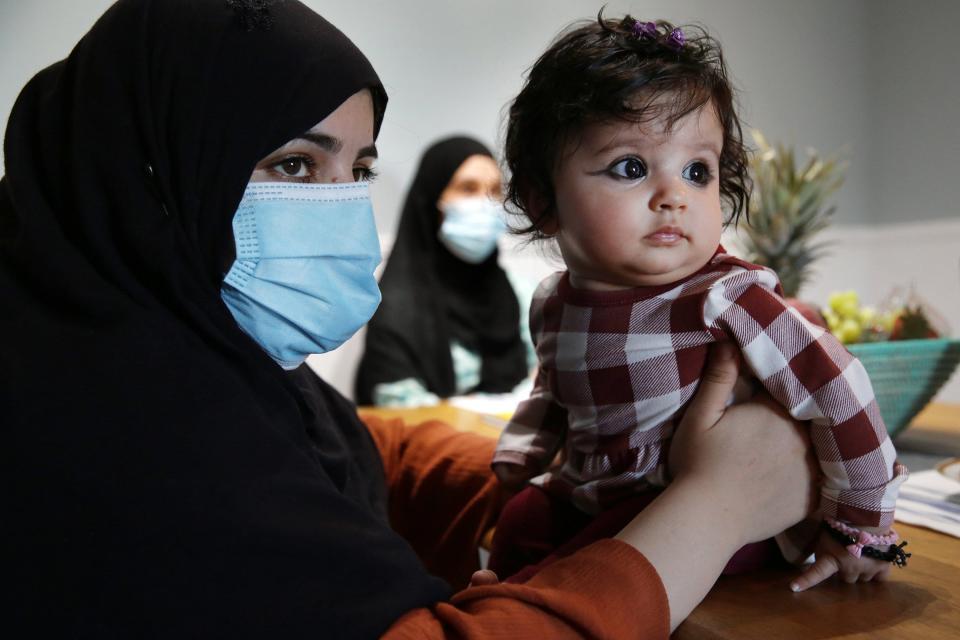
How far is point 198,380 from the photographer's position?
0.75 metres

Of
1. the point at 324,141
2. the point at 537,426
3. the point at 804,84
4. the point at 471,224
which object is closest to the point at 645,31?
the point at 324,141

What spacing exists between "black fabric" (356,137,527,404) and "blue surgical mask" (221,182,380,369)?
200 cm

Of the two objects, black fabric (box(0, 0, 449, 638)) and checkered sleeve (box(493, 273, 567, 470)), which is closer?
black fabric (box(0, 0, 449, 638))

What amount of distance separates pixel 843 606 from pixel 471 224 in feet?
8.12

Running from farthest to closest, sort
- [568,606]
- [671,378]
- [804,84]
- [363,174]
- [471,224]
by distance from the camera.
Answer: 1. [804,84]
2. [471,224]
3. [363,174]
4. [671,378]
5. [568,606]

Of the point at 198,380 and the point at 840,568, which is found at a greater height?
the point at 198,380

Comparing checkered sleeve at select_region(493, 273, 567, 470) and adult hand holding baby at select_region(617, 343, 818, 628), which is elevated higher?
adult hand holding baby at select_region(617, 343, 818, 628)

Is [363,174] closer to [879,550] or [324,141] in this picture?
[324,141]

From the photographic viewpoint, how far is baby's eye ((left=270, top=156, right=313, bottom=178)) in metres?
0.99

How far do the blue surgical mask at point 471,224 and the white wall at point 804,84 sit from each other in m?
0.35

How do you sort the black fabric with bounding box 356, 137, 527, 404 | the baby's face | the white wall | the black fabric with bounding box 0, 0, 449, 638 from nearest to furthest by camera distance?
the black fabric with bounding box 0, 0, 449, 638, the baby's face, the black fabric with bounding box 356, 137, 527, 404, the white wall

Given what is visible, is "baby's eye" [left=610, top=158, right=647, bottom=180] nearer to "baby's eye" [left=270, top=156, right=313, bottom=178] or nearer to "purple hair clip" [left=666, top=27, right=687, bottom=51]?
"purple hair clip" [left=666, top=27, right=687, bottom=51]

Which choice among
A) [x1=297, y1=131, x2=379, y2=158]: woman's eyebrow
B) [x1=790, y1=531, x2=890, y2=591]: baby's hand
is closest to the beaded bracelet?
[x1=790, y1=531, x2=890, y2=591]: baby's hand

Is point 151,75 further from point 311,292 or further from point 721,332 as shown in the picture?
point 721,332
